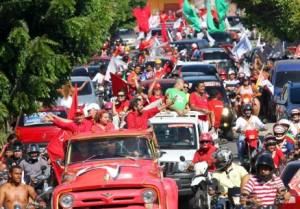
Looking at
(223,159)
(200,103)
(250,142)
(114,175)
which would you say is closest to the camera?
(114,175)

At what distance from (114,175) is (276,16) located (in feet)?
109

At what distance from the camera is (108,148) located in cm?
1802

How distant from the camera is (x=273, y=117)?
3653cm

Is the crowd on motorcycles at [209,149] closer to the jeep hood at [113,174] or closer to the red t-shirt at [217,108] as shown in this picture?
the red t-shirt at [217,108]

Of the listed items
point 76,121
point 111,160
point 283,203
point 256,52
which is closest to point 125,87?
point 76,121

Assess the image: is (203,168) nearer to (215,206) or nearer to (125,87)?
(215,206)

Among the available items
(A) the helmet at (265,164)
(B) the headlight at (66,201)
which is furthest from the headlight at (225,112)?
(A) the helmet at (265,164)

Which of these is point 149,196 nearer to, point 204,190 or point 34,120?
point 204,190

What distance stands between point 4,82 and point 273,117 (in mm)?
16603

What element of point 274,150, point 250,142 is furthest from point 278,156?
point 250,142

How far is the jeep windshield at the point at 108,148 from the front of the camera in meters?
18.0

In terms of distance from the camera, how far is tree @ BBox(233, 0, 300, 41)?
145 ft

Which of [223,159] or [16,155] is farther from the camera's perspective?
[16,155]

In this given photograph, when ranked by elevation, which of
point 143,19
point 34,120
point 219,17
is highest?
point 34,120
